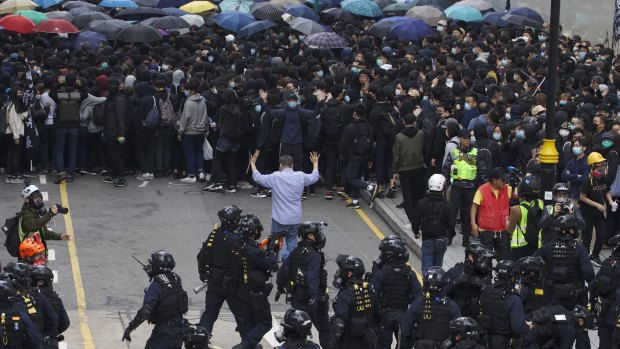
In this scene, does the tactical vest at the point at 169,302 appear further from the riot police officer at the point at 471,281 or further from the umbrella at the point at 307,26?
the umbrella at the point at 307,26

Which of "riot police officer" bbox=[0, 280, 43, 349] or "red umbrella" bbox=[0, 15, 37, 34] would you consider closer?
"riot police officer" bbox=[0, 280, 43, 349]

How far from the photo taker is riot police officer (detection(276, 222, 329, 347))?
51.7 feet

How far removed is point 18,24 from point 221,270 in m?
14.8

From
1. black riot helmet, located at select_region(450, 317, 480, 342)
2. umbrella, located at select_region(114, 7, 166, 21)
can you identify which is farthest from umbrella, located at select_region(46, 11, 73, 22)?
black riot helmet, located at select_region(450, 317, 480, 342)

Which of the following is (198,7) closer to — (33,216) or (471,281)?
(33,216)

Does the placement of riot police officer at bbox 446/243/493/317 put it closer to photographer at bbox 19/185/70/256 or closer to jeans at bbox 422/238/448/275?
jeans at bbox 422/238/448/275

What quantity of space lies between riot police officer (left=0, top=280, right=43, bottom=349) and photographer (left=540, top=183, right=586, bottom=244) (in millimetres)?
6240

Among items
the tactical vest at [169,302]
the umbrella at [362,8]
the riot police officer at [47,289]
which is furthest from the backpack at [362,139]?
the umbrella at [362,8]

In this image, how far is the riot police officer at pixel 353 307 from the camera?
14664 millimetres

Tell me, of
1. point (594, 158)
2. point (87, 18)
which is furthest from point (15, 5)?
point (594, 158)

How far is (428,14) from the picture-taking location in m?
34.0

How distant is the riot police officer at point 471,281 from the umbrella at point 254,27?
17250 millimetres

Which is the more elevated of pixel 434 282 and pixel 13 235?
pixel 434 282

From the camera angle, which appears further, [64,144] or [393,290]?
[64,144]
